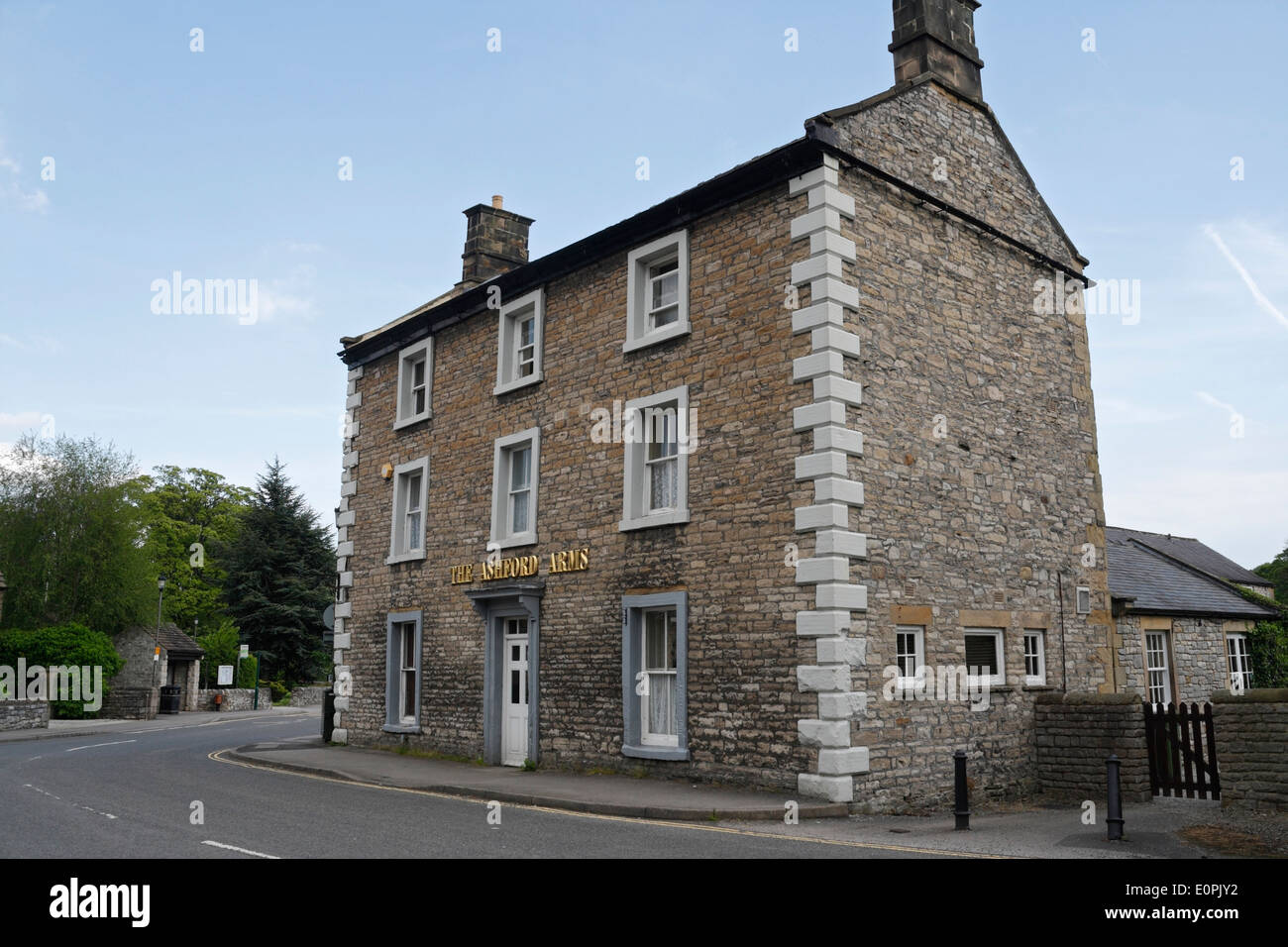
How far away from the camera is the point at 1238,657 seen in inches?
879

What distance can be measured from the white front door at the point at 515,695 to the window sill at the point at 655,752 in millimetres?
2904

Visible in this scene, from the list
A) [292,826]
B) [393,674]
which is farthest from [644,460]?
[393,674]

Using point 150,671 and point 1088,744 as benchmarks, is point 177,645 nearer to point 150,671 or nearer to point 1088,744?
point 150,671

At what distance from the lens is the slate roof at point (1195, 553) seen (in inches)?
1048

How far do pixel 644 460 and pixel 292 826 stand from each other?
24.1 ft

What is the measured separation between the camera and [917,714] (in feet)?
44.1

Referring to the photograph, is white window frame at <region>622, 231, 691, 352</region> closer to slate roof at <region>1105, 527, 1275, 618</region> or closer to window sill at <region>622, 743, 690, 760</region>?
window sill at <region>622, 743, 690, 760</region>

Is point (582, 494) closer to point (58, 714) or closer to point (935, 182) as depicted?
point (935, 182)

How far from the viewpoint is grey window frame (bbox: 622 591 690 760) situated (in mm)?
14141

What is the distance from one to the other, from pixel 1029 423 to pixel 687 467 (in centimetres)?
598

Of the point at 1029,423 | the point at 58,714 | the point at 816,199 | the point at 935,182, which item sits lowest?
the point at 58,714

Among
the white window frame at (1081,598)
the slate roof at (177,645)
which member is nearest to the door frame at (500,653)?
the white window frame at (1081,598)
